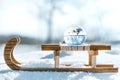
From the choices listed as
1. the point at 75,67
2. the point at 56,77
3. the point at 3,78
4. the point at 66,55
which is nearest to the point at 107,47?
the point at 75,67

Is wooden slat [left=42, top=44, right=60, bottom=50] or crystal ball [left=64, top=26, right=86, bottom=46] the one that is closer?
wooden slat [left=42, top=44, right=60, bottom=50]

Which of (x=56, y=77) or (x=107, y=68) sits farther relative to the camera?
(x=107, y=68)

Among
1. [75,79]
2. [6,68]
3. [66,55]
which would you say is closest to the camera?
[75,79]

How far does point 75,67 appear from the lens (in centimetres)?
414

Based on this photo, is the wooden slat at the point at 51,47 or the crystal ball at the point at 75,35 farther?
the crystal ball at the point at 75,35

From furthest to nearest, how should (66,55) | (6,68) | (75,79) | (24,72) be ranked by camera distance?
(66,55) → (6,68) → (24,72) → (75,79)

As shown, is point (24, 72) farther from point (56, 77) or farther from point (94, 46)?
point (94, 46)

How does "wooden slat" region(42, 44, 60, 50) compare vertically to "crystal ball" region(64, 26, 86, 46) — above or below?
below

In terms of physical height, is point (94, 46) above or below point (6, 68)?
above

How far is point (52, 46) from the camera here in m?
3.99

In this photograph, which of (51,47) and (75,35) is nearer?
(51,47)

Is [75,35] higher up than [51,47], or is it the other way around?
[75,35]

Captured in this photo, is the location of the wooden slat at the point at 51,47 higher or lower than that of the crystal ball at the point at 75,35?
lower

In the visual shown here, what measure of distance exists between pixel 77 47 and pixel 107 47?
1.28ft
